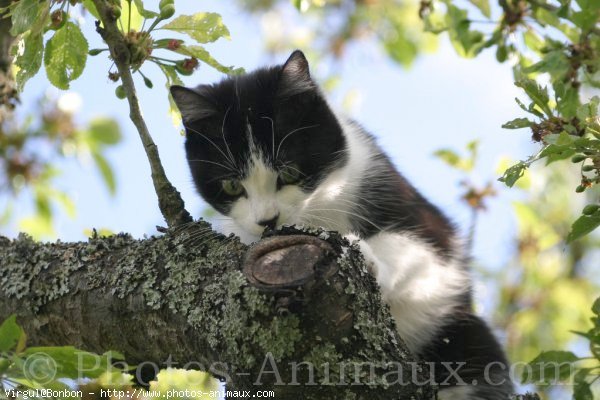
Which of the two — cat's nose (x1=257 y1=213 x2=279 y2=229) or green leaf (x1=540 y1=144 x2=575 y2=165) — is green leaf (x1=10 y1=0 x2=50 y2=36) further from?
green leaf (x1=540 y1=144 x2=575 y2=165)

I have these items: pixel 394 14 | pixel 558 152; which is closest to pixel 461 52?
pixel 558 152

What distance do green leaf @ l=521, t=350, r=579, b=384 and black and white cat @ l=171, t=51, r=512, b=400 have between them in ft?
3.00

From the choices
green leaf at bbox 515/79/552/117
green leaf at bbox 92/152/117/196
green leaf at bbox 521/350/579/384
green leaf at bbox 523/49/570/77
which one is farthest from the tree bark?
green leaf at bbox 92/152/117/196

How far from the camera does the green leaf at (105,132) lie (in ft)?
12.5

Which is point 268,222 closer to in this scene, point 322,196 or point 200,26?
point 322,196

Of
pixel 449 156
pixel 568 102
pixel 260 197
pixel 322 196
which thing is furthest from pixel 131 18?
pixel 449 156

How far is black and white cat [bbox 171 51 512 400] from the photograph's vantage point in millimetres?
3262

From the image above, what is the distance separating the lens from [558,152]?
2043mm

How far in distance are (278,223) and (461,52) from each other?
1.14m

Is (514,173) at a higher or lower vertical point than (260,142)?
lower

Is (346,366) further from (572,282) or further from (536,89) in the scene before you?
(572,282)

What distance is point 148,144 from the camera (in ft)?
8.93

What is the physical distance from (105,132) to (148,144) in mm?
1217

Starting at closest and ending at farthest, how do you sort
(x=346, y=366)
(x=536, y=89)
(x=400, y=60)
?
(x=346, y=366) → (x=536, y=89) → (x=400, y=60)
